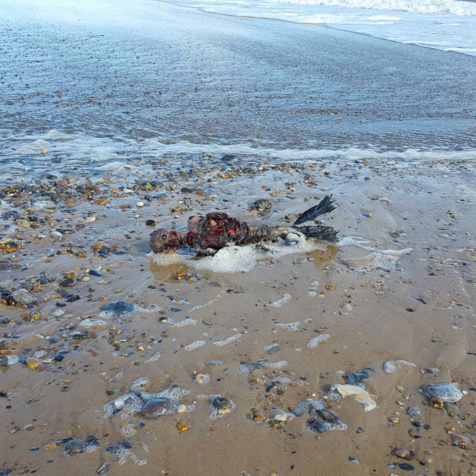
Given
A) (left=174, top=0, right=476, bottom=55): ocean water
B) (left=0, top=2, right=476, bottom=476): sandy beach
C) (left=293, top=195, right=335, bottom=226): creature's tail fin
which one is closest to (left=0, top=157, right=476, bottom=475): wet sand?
(left=0, top=2, right=476, bottom=476): sandy beach

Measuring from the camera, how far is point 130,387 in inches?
104

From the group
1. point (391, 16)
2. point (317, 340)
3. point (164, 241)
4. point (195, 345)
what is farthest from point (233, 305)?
point (391, 16)

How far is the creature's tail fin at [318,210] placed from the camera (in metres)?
4.42

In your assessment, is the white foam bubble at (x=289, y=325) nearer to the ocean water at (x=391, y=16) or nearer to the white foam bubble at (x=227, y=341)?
the white foam bubble at (x=227, y=341)

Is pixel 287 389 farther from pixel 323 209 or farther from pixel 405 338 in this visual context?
pixel 323 209

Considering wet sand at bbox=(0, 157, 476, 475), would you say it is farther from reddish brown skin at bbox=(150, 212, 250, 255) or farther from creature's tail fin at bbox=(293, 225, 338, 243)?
reddish brown skin at bbox=(150, 212, 250, 255)

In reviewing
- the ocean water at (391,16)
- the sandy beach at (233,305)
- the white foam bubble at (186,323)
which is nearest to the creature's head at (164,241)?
the sandy beach at (233,305)

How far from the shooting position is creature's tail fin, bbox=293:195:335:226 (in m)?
4.42

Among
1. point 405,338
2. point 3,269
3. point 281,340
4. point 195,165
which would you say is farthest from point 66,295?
point 195,165

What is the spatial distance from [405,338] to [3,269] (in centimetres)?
288

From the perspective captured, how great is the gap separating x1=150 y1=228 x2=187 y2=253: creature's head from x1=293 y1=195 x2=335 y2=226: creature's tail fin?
116cm

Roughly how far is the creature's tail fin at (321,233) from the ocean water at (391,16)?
14.1 meters

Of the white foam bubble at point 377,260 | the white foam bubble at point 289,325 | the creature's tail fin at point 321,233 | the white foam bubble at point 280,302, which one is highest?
the creature's tail fin at point 321,233

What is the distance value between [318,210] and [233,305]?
57.7 inches
